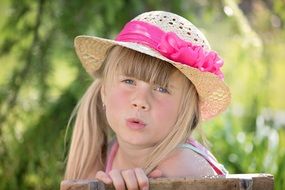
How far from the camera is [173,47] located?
105 inches

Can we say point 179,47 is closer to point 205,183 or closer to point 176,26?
point 176,26

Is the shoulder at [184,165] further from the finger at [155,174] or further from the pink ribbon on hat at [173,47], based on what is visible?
the pink ribbon on hat at [173,47]

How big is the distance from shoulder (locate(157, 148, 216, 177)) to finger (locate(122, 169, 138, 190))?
318mm

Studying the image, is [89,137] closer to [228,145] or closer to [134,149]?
[134,149]

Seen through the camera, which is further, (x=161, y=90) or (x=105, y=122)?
(x=105, y=122)

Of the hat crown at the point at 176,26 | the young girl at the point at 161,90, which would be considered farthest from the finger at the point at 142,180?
the hat crown at the point at 176,26

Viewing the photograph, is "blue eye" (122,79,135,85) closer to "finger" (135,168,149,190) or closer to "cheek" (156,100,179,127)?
"cheek" (156,100,179,127)

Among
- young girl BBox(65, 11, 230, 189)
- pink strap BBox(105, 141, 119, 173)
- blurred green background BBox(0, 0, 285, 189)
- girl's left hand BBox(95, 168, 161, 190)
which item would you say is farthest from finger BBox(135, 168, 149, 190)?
blurred green background BBox(0, 0, 285, 189)

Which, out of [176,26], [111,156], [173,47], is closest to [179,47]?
[173,47]

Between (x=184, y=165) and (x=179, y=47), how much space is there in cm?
41

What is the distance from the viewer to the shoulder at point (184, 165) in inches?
106

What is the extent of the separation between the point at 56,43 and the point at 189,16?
0.70m

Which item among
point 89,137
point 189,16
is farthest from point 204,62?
point 189,16

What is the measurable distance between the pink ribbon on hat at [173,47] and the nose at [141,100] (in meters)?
0.15
